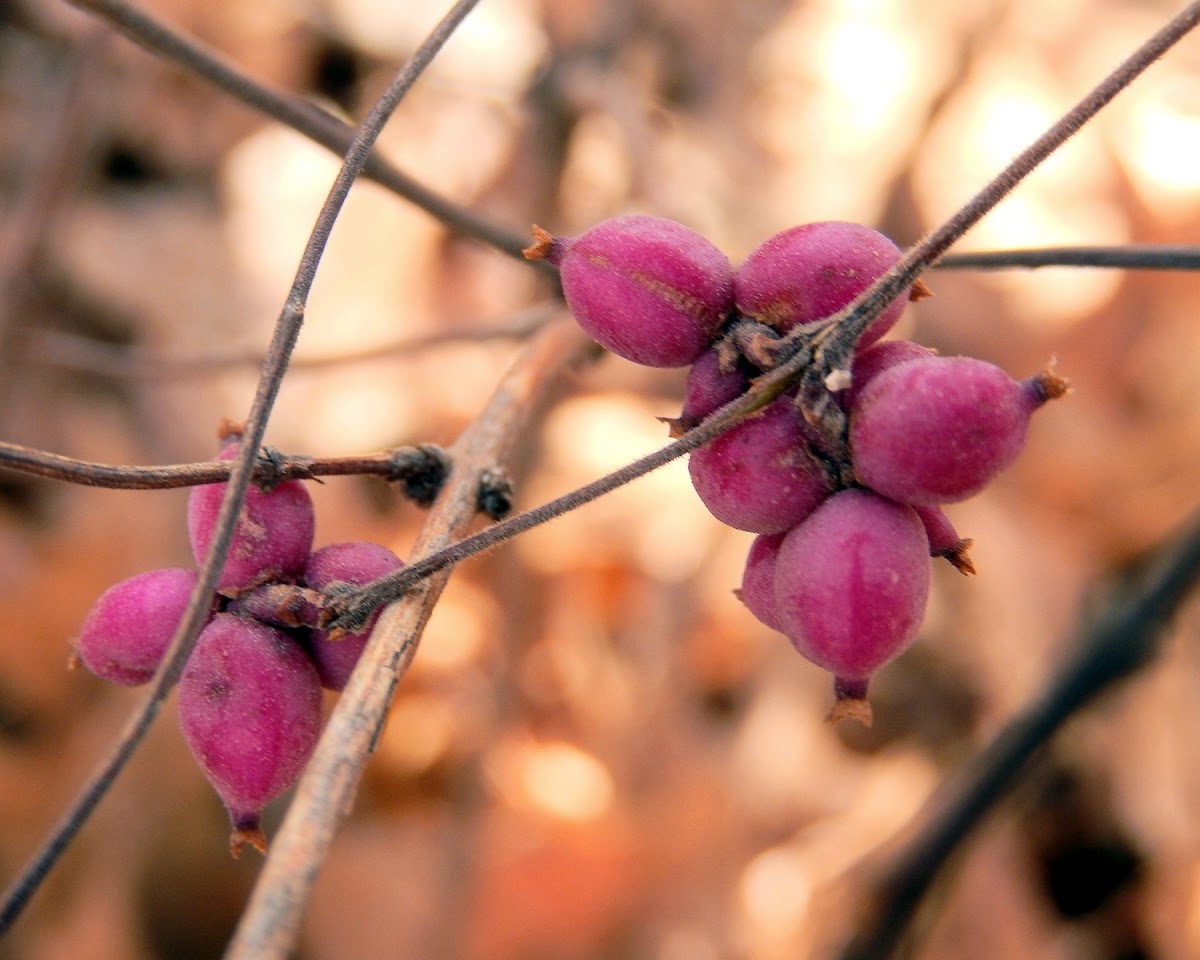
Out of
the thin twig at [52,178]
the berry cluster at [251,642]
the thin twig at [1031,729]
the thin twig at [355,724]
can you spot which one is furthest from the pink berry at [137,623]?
the thin twig at [52,178]

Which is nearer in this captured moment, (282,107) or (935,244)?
(935,244)

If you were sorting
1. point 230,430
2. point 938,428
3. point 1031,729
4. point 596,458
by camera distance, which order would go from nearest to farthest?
point 938,428, point 230,430, point 1031,729, point 596,458

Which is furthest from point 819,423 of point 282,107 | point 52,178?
point 52,178

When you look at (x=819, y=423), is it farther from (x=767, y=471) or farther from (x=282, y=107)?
(x=282, y=107)

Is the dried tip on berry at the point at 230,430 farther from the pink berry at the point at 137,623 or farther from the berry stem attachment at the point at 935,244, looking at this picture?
the berry stem attachment at the point at 935,244

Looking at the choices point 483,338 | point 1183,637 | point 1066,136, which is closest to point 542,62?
point 483,338

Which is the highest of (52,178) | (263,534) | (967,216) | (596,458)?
(596,458)
